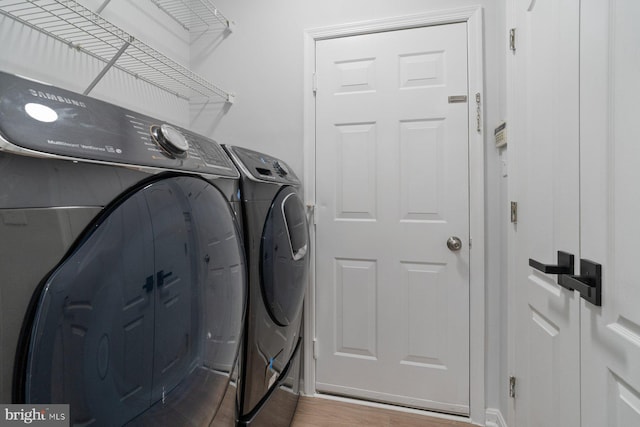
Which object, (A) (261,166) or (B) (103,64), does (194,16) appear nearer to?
(B) (103,64)

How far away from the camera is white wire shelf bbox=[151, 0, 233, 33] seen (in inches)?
73.9

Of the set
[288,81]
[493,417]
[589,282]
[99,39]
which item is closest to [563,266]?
[589,282]

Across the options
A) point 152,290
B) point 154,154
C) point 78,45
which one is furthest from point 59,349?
point 78,45

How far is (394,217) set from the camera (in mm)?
1739

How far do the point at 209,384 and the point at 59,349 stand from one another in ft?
1.29

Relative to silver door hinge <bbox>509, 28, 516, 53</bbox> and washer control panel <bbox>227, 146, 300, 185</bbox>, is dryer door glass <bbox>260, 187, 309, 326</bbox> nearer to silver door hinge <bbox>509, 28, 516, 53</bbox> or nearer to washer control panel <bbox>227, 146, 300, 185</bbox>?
washer control panel <bbox>227, 146, 300, 185</bbox>

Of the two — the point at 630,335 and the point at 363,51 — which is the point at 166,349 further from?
the point at 363,51

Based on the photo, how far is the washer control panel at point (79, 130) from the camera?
42 cm

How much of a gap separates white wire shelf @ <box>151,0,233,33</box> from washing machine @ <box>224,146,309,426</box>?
1.14 m

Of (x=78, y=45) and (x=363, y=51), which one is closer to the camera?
(x=78, y=45)

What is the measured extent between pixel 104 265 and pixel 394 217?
57.4 inches

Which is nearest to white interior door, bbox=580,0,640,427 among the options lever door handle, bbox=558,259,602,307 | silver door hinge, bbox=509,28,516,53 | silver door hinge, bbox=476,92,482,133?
lever door handle, bbox=558,259,602,307

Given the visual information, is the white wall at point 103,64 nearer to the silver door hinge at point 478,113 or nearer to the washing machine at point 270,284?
the washing machine at point 270,284

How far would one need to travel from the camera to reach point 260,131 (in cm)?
194
